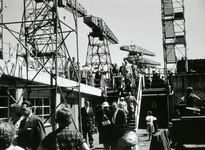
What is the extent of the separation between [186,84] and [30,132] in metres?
19.0

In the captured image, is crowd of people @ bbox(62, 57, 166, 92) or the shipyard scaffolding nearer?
the shipyard scaffolding

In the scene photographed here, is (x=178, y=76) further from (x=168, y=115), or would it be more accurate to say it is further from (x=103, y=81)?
(x=103, y=81)

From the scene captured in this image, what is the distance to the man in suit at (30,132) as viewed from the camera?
4.86 metres

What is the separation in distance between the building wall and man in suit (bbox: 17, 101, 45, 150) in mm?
18075

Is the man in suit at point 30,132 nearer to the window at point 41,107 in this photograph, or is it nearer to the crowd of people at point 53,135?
the crowd of people at point 53,135

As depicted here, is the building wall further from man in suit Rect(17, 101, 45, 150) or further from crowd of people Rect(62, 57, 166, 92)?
man in suit Rect(17, 101, 45, 150)

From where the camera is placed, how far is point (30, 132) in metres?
4.98

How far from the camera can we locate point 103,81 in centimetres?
2159

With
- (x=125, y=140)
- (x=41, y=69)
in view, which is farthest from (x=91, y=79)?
(x=125, y=140)

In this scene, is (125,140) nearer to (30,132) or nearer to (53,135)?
(53,135)

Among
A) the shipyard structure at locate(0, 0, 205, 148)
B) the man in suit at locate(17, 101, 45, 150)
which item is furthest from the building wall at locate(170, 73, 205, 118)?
the man in suit at locate(17, 101, 45, 150)

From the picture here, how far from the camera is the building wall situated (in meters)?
21.9

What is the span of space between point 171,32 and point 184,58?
12.1 feet

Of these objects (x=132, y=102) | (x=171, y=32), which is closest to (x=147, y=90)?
(x=132, y=102)
